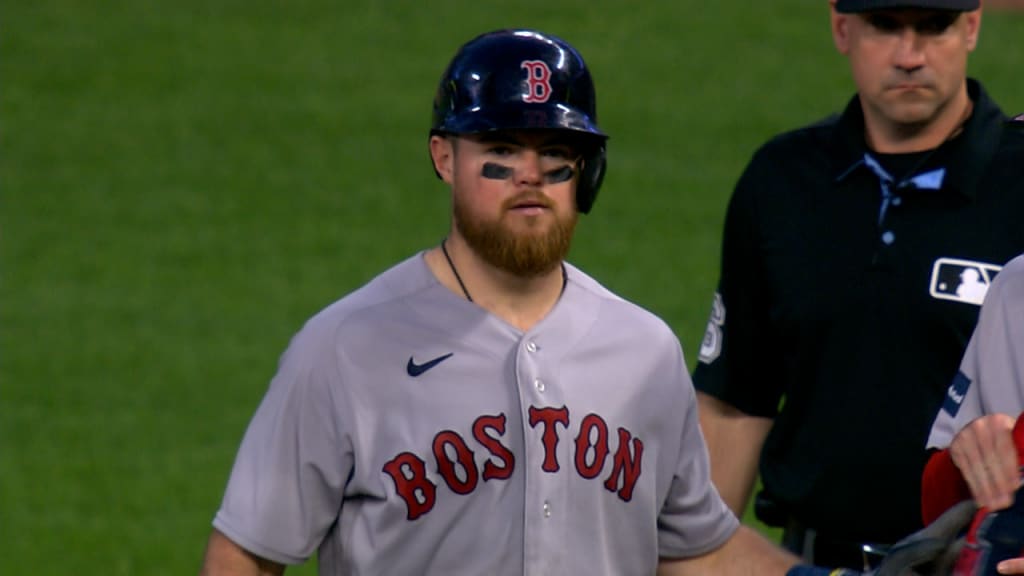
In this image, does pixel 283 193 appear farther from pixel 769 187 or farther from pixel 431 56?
pixel 769 187

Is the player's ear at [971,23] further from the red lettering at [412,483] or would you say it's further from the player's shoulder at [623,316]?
the red lettering at [412,483]

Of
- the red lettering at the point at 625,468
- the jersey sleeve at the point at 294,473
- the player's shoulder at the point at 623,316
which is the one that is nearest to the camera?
the jersey sleeve at the point at 294,473

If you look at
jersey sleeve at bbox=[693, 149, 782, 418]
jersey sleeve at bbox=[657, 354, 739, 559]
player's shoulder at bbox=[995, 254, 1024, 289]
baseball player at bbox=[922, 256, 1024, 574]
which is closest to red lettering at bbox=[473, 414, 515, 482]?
jersey sleeve at bbox=[657, 354, 739, 559]

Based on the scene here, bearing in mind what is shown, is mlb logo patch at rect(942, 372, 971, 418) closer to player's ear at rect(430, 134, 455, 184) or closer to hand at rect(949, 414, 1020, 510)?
hand at rect(949, 414, 1020, 510)

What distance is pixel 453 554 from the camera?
12.9ft

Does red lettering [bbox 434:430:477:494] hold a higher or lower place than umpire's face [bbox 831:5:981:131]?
lower

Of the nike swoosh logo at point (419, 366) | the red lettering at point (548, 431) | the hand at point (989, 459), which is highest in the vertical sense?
the hand at point (989, 459)

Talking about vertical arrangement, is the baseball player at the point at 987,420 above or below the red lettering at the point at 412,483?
above

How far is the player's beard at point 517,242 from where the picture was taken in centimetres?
395

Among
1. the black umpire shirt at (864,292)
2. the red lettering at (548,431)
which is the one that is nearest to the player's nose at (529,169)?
the red lettering at (548,431)

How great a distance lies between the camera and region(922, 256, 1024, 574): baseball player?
3.46 m

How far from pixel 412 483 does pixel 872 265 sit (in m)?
1.40

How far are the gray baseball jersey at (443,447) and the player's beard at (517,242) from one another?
0.41 ft

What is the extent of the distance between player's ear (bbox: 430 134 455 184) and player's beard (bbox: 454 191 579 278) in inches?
4.2
